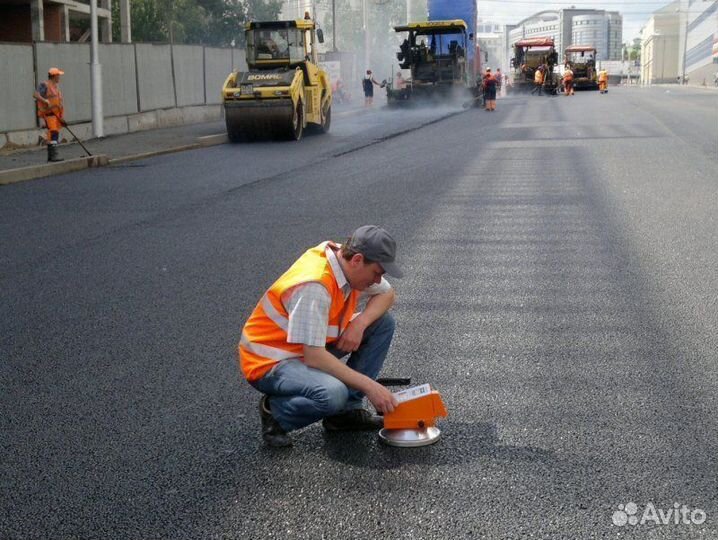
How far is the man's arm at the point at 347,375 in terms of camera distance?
438 centimetres

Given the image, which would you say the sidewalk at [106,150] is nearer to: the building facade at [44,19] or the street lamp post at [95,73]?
the street lamp post at [95,73]

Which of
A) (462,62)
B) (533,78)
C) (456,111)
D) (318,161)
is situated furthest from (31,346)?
(533,78)

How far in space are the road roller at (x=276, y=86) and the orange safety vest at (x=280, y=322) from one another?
65.0 feet

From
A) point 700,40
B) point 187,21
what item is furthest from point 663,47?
point 187,21

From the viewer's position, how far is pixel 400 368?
580 cm

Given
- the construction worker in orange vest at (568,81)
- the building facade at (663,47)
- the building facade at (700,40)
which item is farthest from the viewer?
the building facade at (663,47)

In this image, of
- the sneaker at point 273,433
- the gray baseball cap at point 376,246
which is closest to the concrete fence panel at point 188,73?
the sneaker at point 273,433

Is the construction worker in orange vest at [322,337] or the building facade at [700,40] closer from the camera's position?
the construction worker in orange vest at [322,337]

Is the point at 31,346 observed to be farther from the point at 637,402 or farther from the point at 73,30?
the point at 73,30

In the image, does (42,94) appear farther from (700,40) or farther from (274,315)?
(700,40)

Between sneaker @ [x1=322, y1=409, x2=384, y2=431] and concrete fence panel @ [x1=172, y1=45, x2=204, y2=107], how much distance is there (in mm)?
30895

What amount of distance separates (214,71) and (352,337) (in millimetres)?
35455

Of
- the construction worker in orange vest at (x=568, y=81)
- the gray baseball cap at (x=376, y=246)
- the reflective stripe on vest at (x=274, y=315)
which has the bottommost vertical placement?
the reflective stripe on vest at (x=274, y=315)

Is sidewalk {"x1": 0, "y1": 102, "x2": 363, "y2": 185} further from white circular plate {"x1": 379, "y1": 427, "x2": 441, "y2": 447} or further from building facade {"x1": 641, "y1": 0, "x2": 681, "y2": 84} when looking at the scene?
building facade {"x1": 641, "y1": 0, "x2": 681, "y2": 84}
